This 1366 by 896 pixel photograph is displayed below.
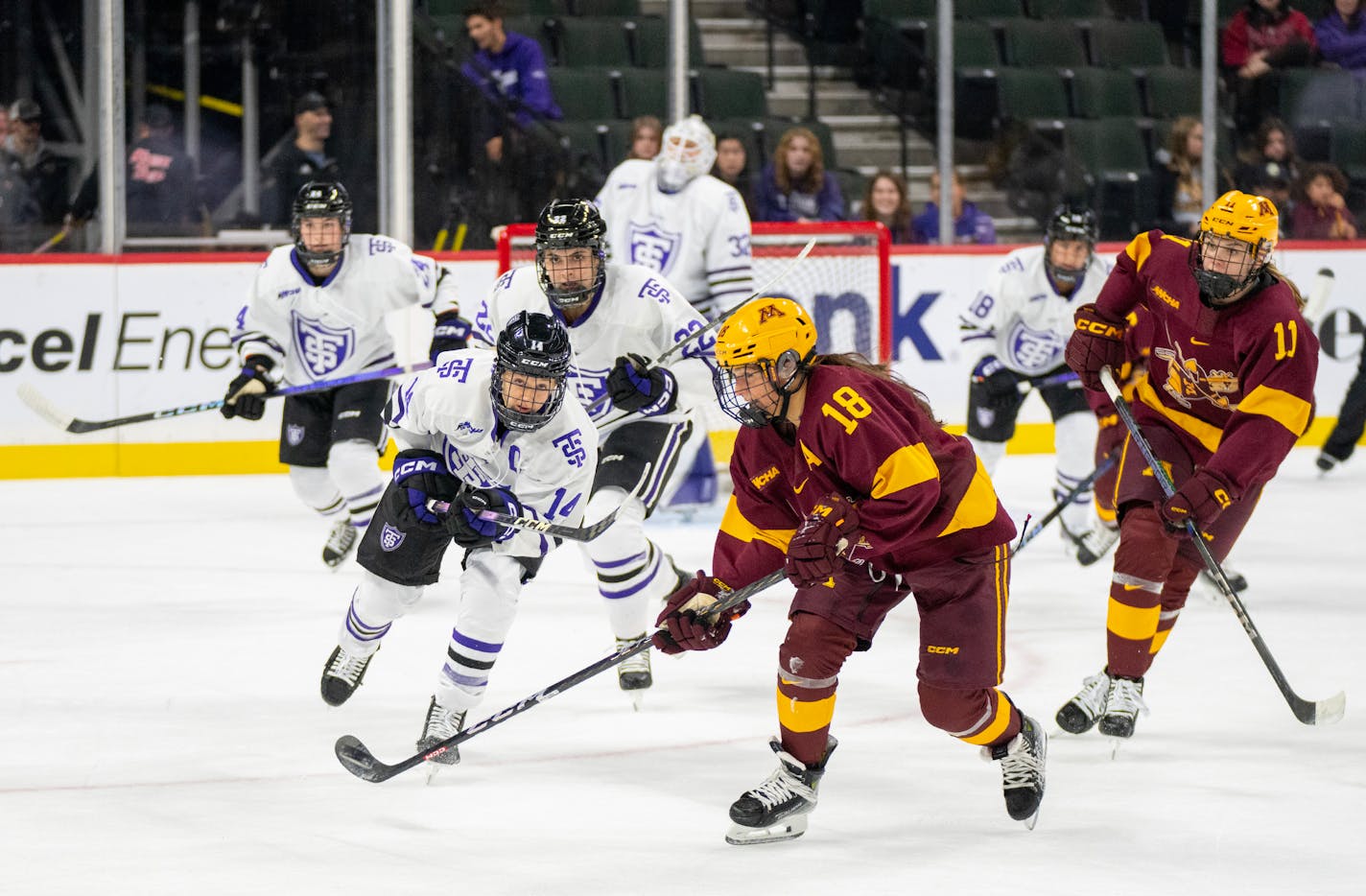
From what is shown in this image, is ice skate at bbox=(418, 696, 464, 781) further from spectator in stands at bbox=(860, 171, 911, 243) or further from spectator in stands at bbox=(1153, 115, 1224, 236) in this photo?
spectator in stands at bbox=(1153, 115, 1224, 236)

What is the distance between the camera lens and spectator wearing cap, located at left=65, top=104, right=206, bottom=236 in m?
7.46

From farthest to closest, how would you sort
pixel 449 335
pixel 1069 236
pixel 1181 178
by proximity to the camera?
pixel 1181 178, pixel 1069 236, pixel 449 335

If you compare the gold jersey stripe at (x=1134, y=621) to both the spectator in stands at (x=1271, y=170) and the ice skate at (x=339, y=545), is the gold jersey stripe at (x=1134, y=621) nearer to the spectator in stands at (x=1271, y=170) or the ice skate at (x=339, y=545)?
the ice skate at (x=339, y=545)

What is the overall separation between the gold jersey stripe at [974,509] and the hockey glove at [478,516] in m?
0.85

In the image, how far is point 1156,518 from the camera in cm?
374

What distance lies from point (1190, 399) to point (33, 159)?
16.5 feet

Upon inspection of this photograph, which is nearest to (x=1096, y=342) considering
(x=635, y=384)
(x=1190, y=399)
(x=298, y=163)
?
(x=1190, y=399)

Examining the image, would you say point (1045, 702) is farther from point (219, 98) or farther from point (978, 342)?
point (219, 98)

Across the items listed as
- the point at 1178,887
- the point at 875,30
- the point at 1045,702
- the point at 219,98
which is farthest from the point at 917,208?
the point at 1178,887

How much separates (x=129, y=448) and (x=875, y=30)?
3481mm

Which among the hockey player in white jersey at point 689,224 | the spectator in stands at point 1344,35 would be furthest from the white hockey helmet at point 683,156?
the spectator in stands at point 1344,35

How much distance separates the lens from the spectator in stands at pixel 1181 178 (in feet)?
28.1

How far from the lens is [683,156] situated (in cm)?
655

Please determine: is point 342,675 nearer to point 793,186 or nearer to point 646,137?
point 646,137
